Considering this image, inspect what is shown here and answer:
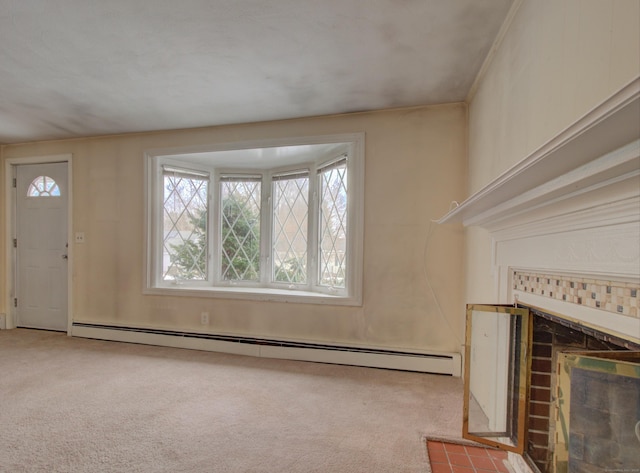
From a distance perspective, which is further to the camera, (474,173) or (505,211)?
(474,173)

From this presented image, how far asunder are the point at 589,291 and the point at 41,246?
4.77m

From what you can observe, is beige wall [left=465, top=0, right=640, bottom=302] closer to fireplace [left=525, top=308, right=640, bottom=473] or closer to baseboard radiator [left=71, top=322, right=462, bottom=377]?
fireplace [left=525, top=308, right=640, bottom=473]

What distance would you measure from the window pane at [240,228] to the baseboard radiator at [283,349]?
73 cm

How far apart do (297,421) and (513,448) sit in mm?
1055

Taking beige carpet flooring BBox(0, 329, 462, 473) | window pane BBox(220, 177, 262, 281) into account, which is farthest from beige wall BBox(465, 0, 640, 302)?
window pane BBox(220, 177, 262, 281)

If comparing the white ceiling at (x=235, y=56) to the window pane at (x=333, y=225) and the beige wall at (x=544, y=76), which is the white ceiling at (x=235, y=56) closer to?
the beige wall at (x=544, y=76)

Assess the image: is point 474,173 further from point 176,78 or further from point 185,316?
point 185,316

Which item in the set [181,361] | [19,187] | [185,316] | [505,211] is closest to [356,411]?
[505,211]

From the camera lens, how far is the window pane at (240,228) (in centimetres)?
360

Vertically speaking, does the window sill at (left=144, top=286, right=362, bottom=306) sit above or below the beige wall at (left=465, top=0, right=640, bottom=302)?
below

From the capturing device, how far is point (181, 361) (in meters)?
2.82

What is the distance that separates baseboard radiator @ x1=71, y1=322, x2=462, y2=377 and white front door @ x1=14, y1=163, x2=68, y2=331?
488 millimetres

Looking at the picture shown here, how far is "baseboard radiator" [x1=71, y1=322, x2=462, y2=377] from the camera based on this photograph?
8.62 ft

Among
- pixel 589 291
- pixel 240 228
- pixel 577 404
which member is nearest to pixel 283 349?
pixel 240 228
